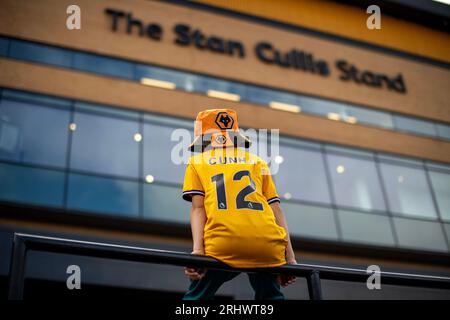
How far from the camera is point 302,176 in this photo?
14.7 metres

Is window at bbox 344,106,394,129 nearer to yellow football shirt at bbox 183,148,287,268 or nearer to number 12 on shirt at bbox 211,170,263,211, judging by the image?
yellow football shirt at bbox 183,148,287,268

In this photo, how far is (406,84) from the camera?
18984 millimetres

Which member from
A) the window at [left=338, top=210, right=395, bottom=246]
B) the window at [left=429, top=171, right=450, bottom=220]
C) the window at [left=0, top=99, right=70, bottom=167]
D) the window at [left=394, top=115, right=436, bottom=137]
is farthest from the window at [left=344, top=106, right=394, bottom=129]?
the window at [left=0, top=99, right=70, bottom=167]

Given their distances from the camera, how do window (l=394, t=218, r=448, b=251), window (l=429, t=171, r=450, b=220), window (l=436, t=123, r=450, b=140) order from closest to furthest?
window (l=394, t=218, r=448, b=251) → window (l=429, t=171, r=450, b=220) → window (l=436, t=123, r=450, b=140)

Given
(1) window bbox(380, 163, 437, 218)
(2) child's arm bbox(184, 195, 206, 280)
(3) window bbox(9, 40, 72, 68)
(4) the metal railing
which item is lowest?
(4) the metal railing

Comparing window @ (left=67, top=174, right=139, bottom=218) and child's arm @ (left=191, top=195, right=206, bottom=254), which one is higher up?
window @ (left=67, top=174, right=139, bottom=218)

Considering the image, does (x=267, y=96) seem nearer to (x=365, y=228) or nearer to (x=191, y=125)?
(x=191, y=125)

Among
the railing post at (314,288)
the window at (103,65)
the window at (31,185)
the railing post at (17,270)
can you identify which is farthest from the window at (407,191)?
the railing post at (17,270)

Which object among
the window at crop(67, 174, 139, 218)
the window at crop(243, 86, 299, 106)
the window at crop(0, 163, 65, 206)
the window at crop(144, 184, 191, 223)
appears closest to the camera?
the window at crop(0, 163, 65, 206)

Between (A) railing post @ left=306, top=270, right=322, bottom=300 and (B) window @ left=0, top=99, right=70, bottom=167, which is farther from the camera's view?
(B) window @ left=0, top=99, right=70, bottom=167

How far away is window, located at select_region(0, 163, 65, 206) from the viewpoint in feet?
36.5

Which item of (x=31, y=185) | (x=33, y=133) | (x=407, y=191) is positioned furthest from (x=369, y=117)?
(x=31, y=185)

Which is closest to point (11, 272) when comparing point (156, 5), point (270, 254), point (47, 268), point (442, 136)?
point (270, 254)

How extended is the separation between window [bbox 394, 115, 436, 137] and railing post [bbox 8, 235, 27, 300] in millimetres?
16908
